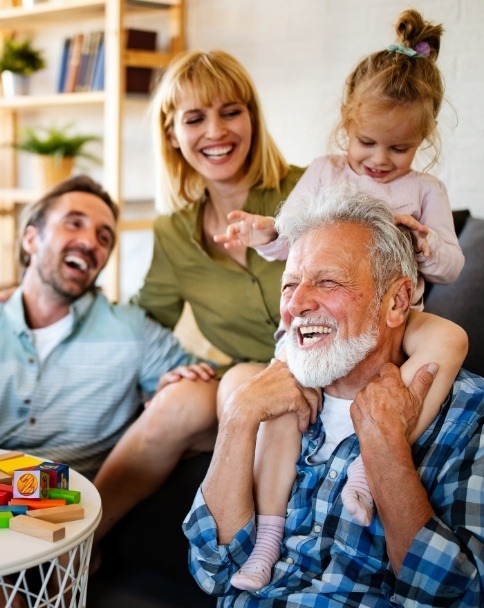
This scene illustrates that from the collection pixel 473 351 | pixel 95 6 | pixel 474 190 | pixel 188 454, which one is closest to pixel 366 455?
pixel 473 351

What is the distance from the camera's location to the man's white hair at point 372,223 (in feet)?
5.33

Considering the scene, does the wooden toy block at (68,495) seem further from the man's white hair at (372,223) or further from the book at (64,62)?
the book at (64,62)

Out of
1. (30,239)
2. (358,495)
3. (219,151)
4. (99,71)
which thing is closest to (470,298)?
(358,495)

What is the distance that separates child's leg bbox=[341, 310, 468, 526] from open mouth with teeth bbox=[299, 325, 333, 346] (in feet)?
0.55

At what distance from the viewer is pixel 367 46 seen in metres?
2.15

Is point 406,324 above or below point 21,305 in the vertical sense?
above

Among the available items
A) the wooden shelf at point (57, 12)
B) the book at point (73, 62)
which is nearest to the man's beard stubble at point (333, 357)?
the wooden shelf at point (57, 12)

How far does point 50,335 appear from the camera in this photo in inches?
94.7

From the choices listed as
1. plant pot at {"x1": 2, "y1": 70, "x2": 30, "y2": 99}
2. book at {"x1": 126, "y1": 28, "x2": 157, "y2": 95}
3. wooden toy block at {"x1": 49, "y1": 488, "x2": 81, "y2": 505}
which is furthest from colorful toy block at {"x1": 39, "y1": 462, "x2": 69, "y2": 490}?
plant pot at {"x1": 2, "y1": 70, "x2": 30, "y2": 99}

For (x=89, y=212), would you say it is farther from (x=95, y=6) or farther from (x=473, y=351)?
(x=95, y=6)

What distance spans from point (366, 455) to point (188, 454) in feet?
2.54

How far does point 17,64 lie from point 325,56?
2.48m

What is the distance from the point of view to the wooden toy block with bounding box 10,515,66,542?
58.8 inches

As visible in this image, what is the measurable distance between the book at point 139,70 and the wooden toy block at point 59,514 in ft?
9.18
